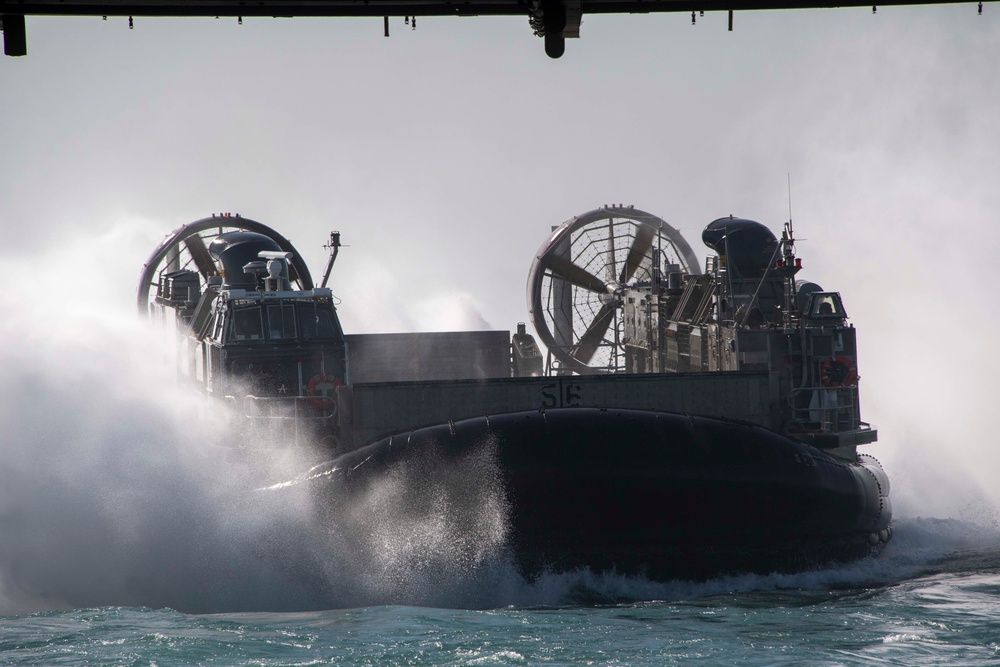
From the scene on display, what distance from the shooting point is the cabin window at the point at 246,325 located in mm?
12508

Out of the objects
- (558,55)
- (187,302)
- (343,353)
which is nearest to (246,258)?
(187,302)

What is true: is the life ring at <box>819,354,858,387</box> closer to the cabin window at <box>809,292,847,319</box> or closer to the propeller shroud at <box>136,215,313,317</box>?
the cabin window at <box>809,292,847,319</box>

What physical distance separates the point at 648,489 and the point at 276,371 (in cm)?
447

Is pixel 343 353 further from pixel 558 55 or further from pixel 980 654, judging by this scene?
pixel 980 654

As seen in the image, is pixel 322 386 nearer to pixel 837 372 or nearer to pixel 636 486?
pixel 636 486

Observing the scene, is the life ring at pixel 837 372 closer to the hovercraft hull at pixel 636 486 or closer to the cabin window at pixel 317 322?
the hovercraft hull at pixel 636 486

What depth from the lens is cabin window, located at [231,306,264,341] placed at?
12508mm

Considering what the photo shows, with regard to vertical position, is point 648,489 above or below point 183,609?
above

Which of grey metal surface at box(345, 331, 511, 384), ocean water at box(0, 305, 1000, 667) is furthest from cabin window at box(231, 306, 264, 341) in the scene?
grey metal surface at box(345, 331, 511, 384)

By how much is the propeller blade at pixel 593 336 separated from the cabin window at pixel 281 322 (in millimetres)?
6879

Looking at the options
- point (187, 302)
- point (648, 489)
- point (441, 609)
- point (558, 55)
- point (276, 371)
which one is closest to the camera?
point (558, 55)

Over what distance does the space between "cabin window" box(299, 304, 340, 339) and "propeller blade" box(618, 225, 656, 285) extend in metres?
7.02

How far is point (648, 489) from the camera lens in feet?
34.9

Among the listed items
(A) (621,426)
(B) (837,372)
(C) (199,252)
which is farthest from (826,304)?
(C) (199,252)
